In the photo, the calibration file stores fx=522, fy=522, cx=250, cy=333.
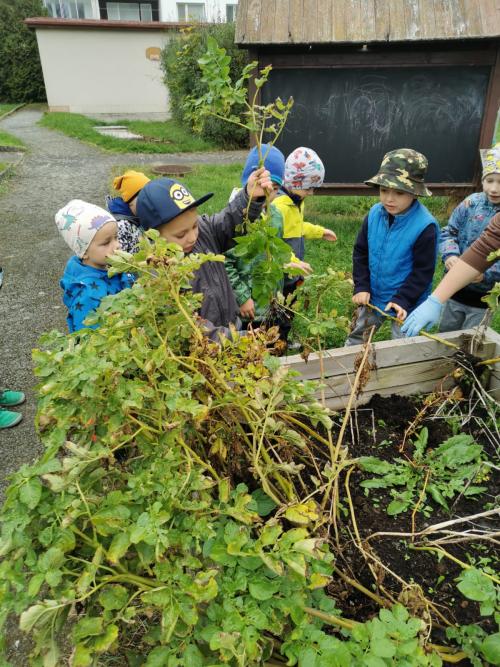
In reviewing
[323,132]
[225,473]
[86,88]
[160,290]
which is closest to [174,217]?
[160,290]

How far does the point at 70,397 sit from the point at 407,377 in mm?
1552

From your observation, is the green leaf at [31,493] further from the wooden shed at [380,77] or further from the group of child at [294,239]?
the wooden shed at [380,77]

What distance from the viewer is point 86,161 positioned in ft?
35.6

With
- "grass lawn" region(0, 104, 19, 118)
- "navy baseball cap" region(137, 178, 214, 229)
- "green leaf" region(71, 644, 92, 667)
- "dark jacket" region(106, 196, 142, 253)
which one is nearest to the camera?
"green leaf" region(71, 644, 92, 667)

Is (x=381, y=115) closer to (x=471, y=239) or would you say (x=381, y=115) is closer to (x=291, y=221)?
(x=291, y=221)

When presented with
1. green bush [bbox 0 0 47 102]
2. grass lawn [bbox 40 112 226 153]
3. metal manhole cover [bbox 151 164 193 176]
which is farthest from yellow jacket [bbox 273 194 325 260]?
green bush [bbox 0 0 47 102]

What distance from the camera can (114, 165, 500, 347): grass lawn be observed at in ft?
13.9

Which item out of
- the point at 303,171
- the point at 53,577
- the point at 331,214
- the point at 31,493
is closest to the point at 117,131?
the point at 331,214

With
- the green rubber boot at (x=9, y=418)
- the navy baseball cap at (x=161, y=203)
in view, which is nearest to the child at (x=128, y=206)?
the navy baseball cap at (x=161, y=203)

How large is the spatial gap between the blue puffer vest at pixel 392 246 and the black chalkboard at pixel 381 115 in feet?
10.3

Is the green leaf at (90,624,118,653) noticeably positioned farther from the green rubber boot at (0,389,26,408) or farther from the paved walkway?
the green rubber boot at (0,389,26,408)

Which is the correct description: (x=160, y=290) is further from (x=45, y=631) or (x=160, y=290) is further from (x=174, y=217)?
(x=174, y=217)

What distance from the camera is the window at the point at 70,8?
26500 millimetres

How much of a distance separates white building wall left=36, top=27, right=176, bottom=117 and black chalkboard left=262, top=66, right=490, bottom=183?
1613 cm
